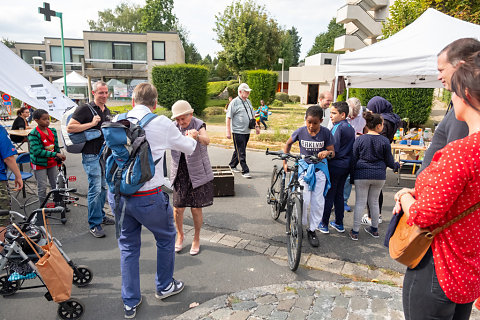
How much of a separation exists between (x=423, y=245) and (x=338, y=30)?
252 feet

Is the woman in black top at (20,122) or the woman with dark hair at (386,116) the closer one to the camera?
the woman with dark hair at (386,116)

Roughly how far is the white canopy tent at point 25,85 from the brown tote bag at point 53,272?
3.79 m

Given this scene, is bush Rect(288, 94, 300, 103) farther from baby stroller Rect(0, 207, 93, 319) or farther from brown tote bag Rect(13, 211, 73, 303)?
brown tote bag Rect(13, 211, 73, 303)

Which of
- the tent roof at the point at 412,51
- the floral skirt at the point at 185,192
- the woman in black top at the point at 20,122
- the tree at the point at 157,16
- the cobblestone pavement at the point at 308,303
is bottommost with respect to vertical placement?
the cobblestone pavement at the point at 308,303

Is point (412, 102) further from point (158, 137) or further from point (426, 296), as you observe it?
point (426, 296)

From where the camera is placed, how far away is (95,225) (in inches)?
186

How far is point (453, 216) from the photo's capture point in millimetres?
1562

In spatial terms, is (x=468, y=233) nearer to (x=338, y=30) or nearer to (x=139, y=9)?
(x=139, y=9)

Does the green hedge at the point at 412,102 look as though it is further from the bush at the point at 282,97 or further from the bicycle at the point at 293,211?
the bush at the point at 282,97

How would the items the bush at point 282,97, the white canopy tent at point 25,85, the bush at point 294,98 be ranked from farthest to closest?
1. the bush at point 294,98
2. the bush at point 282,97
3. the white canopy tent at point 25,85

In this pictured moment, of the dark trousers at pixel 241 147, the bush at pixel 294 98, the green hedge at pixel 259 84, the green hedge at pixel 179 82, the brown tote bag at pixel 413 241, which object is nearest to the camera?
the brown tote bag at pixel 413 241

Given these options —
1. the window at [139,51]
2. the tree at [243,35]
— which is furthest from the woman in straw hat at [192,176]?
the window at [139,51]

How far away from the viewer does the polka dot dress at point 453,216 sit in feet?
4.77

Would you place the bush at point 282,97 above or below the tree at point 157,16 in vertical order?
below
